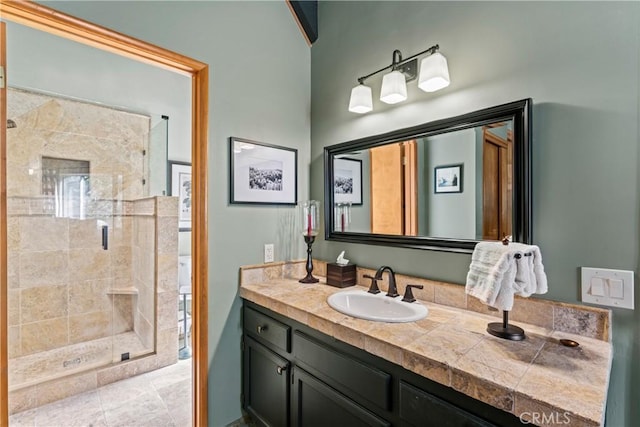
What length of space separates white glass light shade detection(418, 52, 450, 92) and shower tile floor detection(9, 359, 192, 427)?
242cm

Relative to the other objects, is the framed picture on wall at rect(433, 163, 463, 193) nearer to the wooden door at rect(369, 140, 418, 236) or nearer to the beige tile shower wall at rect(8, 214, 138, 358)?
the wooden door at rect(369, 140, 418, 236)

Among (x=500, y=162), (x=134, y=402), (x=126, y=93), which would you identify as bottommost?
(x=134, y=402)

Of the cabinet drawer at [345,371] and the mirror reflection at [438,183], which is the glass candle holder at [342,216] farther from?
the cabinet drawer at [345,371]

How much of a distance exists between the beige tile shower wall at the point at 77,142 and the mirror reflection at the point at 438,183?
2021 mm

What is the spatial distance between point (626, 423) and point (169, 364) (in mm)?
2848

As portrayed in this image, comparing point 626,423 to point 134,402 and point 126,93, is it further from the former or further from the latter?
point 126,93

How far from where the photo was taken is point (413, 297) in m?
1.47

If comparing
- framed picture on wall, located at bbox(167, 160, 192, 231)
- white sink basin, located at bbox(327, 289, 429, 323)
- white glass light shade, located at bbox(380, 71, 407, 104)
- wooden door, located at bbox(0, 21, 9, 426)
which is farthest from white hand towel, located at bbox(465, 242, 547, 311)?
framed picture on wall, located at bbox(167, 160, 192, 231)

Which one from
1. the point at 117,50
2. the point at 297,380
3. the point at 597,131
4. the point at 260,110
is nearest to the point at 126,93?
the point at 117,50

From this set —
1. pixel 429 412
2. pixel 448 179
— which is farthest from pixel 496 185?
pixel 429 412

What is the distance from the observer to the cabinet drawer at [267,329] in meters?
1.47

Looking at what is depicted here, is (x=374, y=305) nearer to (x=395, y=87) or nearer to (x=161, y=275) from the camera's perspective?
(x=395, y=87)

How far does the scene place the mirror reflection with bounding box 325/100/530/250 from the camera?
1.22 m

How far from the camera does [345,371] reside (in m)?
1.17
